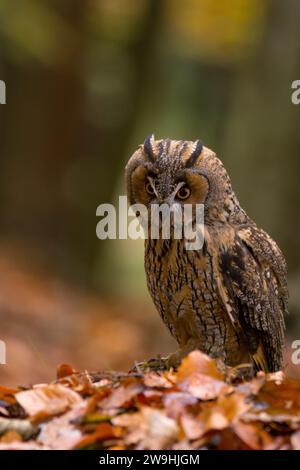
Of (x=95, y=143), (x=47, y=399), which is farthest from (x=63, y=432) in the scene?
(x=95, y=143)

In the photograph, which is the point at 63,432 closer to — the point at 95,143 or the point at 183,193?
the point at 183,193

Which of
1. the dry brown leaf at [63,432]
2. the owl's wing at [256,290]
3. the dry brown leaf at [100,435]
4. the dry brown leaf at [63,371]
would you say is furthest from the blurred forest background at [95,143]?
the dry brown leaf at [100,435]

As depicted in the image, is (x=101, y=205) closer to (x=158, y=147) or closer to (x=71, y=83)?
(x=71, y=83)

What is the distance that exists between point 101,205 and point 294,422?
12.9 m

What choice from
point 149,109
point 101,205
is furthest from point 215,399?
point 149,109

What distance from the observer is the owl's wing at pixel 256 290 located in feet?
19.5

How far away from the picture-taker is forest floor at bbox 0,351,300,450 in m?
3.80

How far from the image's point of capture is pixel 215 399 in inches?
160

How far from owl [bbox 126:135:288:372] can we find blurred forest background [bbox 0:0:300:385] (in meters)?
5.81

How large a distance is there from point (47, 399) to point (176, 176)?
6.50 feet

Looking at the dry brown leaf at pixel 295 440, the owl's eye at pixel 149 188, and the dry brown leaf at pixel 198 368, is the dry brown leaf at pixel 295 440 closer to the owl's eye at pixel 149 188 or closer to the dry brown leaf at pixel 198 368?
the dry brown leaf at pixel 198 368

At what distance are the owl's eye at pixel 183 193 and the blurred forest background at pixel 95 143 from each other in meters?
6.23

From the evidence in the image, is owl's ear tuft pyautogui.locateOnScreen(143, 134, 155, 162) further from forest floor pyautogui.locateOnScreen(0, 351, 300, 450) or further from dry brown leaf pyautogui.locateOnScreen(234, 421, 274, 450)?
dry brown leaf pyautogui.locateOnScreen(234, 421, 274, 450)

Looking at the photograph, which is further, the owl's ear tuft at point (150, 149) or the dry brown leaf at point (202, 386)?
the owl's ear tuft at point (150, 149)
